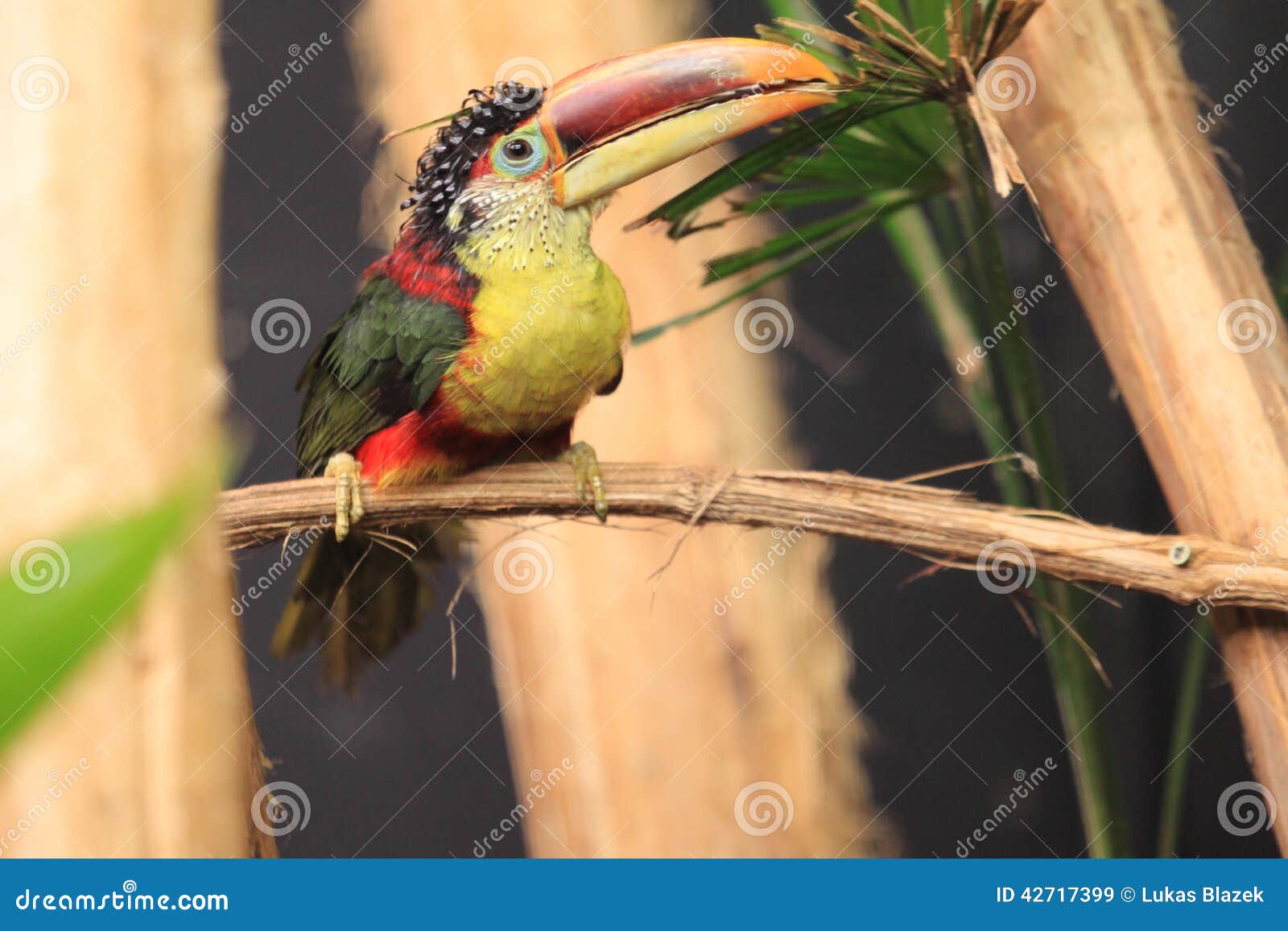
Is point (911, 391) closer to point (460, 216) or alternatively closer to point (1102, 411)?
point (1102, 411)

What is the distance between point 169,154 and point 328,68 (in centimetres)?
33

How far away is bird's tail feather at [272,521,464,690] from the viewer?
1.86 m

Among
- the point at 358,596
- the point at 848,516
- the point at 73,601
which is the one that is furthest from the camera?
the point at 358,596

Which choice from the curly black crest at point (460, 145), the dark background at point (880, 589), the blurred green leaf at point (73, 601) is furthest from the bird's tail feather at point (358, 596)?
the blurred green leaf at point (73, 601)

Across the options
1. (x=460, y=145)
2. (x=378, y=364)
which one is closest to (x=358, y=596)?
(x=378, y=364)

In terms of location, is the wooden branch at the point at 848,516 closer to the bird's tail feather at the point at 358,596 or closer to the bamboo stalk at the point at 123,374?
the bird's tail feather at the point at 358,596

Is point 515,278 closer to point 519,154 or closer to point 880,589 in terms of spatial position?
point 519,154

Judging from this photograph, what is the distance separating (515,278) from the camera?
1.69 metres

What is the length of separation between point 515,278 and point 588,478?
1.08 feet

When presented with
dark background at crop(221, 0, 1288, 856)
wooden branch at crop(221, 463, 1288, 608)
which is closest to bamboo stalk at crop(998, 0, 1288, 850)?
wooden branch at crop(221, 463, 1288, 608)

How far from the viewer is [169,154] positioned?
200cm

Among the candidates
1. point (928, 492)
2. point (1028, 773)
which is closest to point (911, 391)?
point (928, 492)

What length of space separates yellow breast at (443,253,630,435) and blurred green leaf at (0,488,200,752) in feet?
4.43

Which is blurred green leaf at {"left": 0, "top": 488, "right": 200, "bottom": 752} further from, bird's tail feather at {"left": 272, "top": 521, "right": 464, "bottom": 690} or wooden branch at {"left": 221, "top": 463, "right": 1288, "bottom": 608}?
bird's tail feather at {"left": 272, "top": 521, "right": 464, "bottom": 690}
